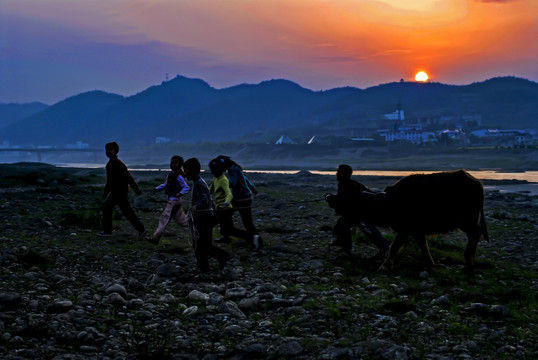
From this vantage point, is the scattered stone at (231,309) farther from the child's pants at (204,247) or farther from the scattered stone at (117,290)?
the child's pants at (204,247)

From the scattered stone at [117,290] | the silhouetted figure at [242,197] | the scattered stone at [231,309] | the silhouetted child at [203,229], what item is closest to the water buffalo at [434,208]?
the silhouetted figure at [242,197]

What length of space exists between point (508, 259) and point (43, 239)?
398 inches

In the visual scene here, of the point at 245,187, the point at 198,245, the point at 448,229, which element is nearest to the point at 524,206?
the point at 448,229

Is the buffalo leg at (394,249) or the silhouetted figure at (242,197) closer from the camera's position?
the buffalo leg at (394,249)

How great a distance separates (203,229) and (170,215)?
2.14 m

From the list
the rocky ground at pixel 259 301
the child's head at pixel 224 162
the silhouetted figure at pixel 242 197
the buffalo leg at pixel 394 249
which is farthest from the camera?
the silhouetted figure at pixel 242 197

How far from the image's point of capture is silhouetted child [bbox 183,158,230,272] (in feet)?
27.8

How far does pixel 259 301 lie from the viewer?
6.71 metres

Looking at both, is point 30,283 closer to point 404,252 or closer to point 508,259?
point 404,252

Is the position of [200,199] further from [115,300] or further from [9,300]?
[9,300]

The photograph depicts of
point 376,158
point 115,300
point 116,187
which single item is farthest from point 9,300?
point 376,158

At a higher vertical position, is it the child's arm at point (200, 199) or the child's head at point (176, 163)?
the child's head at point (176, 163)

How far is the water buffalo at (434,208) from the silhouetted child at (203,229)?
3.16 m

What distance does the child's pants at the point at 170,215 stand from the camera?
1029cm
